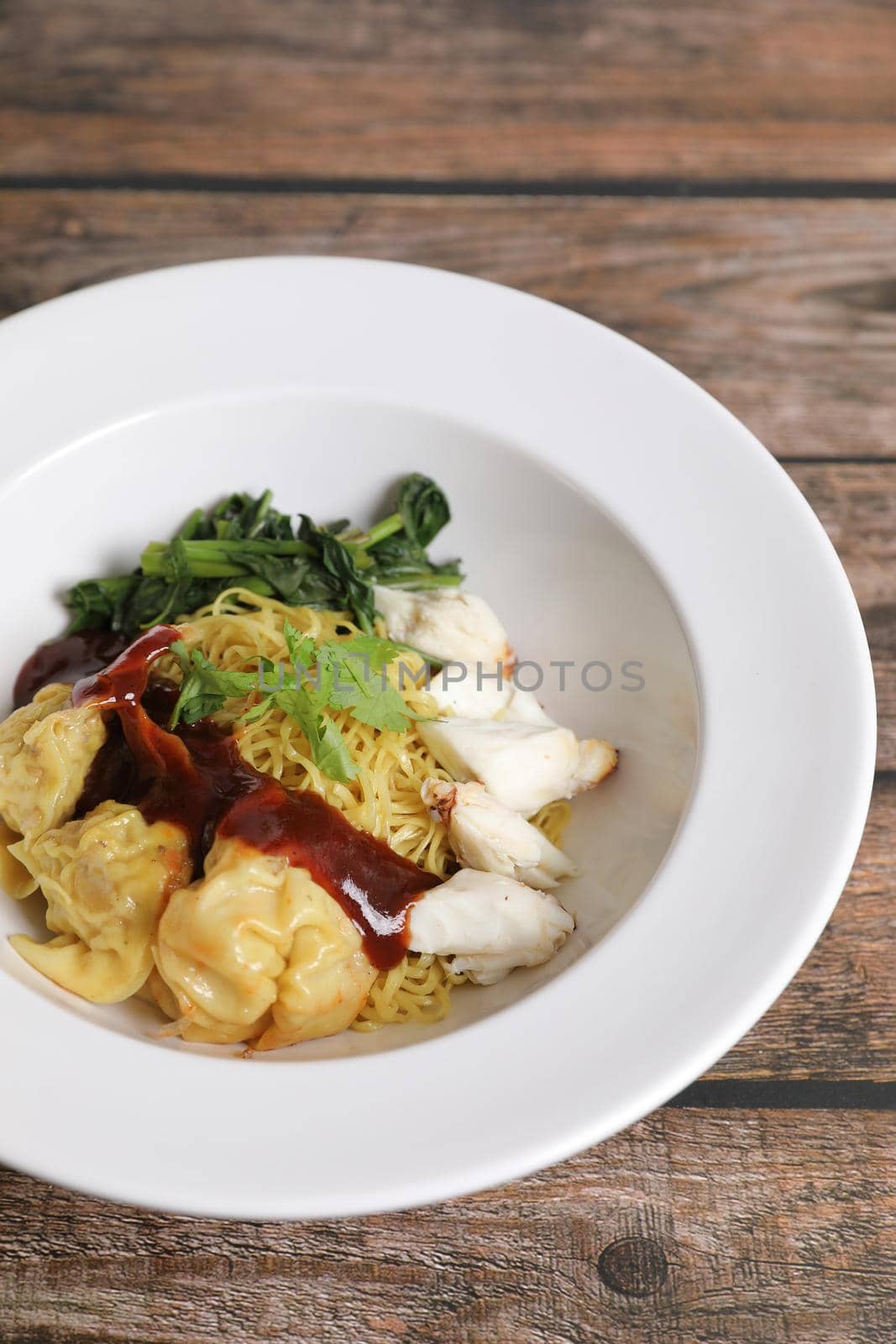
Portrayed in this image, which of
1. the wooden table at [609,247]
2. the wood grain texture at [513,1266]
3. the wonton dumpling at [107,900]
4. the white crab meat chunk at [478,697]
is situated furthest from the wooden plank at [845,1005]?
the wonton dumpling at [107,900]

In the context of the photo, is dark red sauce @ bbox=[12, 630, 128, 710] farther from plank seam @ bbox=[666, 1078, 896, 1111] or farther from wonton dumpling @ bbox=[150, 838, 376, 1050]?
plank seam @ bbox=[666, 1078, 896, 1111]

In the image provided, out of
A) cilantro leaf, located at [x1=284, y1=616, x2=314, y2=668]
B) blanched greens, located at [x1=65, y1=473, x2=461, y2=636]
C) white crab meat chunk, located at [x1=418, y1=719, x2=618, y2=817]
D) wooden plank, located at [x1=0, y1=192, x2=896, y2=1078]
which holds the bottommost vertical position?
white crab meat chunk, located at [x1=418, y1=719, x2=618, y2=817]

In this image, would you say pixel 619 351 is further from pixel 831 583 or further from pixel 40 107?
pixel 40 107

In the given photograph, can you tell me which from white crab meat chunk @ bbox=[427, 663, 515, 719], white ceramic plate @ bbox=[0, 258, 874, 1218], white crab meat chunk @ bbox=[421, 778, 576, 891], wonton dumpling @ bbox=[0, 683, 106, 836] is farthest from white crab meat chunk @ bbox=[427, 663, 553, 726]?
wonton dumpling @ bbox=[0, 683, 106, 836]

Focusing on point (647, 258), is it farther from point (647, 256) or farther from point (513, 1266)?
point (513, 1266)

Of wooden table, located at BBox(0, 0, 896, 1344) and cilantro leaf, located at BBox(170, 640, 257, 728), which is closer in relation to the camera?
wooden table, located at BBox(0, 0, 896, 1344)

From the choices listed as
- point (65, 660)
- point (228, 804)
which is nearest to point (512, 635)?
point (228, 804)
